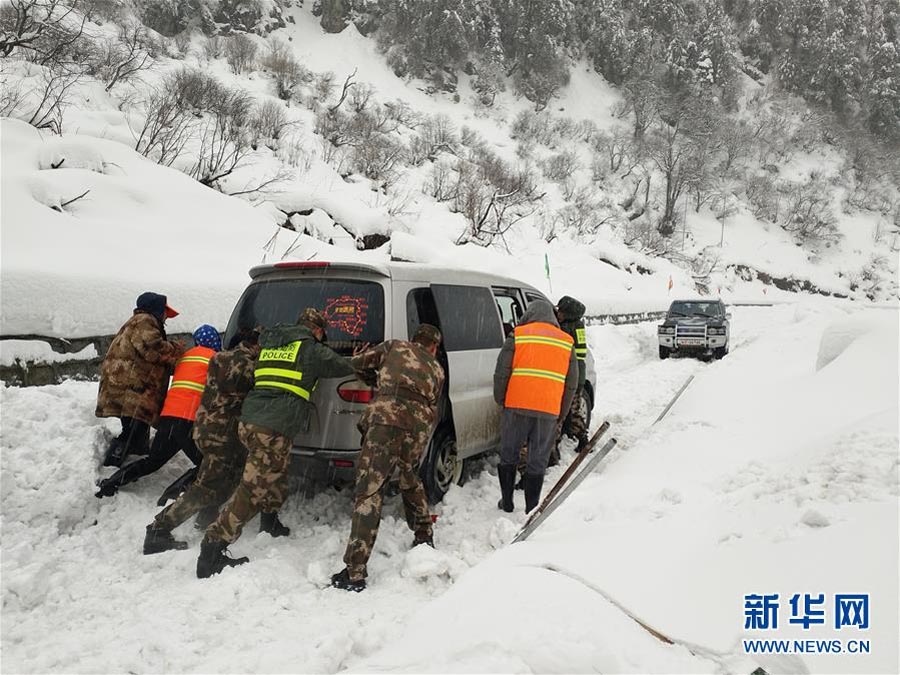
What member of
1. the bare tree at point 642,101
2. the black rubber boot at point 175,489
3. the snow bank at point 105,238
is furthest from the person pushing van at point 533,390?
the bare tree at point 642,101

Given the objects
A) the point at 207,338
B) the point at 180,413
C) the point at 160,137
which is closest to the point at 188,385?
the point at 180,413

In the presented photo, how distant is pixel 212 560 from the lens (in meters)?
3.59

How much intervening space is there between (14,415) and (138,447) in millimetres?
940

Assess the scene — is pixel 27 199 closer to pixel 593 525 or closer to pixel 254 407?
pixel 254 407

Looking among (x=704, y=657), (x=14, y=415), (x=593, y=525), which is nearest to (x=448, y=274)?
(x=593, y=525)

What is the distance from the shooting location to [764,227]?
50.4 meters

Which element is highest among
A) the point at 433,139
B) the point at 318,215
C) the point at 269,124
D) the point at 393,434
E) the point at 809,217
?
the point at 809,217

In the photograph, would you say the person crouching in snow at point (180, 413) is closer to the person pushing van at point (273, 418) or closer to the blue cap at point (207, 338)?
the blue cap at point (207, 338)

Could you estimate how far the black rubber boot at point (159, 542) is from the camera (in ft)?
12.6

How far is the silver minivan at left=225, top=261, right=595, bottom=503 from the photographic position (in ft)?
13.1

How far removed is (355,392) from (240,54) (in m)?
37.1

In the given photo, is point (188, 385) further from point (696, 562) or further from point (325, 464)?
point (696, 562)

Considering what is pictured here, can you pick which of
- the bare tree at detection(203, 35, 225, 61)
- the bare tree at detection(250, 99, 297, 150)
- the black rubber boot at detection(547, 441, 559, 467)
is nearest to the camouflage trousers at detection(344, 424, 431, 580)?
the black rubber boot at detection(547, 441, 559, 467)

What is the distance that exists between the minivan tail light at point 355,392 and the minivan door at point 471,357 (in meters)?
0.87
